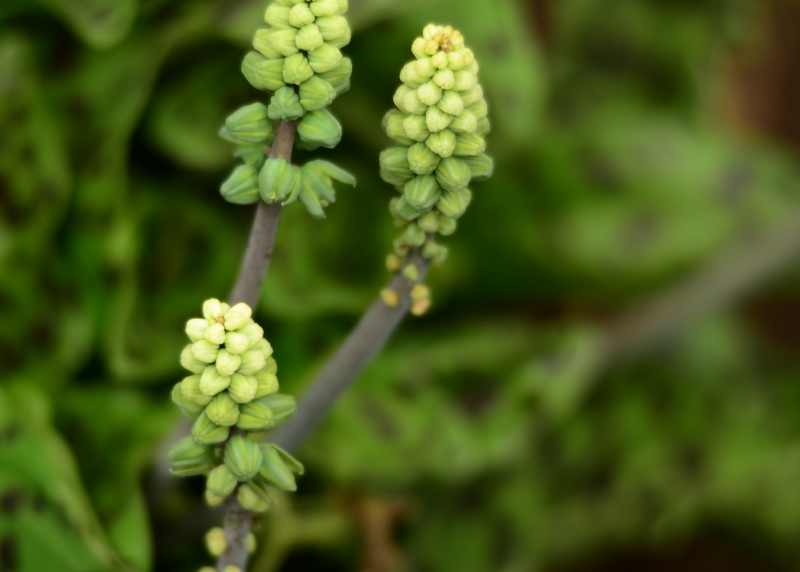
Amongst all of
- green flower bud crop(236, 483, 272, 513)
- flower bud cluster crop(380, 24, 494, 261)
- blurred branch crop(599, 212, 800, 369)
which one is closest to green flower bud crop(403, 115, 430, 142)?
flower bud cluster crop(380, 24, 494, 261)

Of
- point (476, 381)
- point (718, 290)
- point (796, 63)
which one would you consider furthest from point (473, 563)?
point (796, 63)

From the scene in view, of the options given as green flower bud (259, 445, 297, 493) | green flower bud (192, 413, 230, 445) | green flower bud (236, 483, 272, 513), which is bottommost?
green flower bud (236, 483, 272, 513)

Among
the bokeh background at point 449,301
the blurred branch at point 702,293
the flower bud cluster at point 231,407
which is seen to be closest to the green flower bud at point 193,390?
the flower bud cluster at point 231,407

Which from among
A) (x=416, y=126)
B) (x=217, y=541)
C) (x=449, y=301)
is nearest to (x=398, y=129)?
(x=416, y=126)

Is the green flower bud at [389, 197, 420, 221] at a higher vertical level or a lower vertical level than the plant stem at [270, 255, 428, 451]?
higher

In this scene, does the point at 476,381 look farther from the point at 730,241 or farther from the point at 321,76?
the point at 321,76

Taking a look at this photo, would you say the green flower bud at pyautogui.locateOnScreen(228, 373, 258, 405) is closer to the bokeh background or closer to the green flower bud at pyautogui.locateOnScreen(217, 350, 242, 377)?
the green flower bud at pyautogui.locateOnScreen(217, 350, 242, 377)

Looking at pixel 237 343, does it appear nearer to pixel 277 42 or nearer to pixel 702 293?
pixel 277 42

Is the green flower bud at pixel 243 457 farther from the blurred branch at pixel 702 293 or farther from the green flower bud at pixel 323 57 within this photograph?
the blurred branch at pixel 702 293
